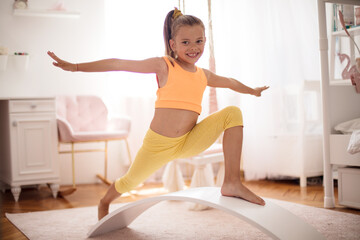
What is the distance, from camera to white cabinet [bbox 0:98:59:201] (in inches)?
125

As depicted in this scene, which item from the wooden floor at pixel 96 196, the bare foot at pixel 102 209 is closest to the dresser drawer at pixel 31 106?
the wooden floor at pixel 96 196

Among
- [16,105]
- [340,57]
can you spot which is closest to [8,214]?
[16,105]

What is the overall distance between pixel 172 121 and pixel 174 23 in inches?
18.4

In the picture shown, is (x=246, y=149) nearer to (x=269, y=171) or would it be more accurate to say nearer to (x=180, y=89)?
(x=269, y=171)

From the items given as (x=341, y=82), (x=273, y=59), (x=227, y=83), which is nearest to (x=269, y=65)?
(x=273, y=59)

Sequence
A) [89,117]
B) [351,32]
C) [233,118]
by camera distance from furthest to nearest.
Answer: [89,117]
[351,32]
[233,118]

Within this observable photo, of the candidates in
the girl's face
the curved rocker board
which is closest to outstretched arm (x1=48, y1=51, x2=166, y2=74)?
the girl's face

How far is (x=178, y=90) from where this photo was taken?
1.97m

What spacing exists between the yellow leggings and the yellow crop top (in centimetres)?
13

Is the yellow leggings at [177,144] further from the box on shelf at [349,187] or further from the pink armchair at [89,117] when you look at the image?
the pink armchair at [89,117]

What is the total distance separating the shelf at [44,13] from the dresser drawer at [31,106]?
0.95 metres

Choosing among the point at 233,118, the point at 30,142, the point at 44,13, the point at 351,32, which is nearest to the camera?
the point at 233,118

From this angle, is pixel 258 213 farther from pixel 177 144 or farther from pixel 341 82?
pixel 341 82

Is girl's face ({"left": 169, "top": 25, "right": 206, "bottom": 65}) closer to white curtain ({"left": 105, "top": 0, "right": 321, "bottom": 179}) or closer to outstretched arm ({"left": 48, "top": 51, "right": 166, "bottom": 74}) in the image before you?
outstretched arm ({"left": 48, "top": 51, "right": 166, "bottom": 74})
